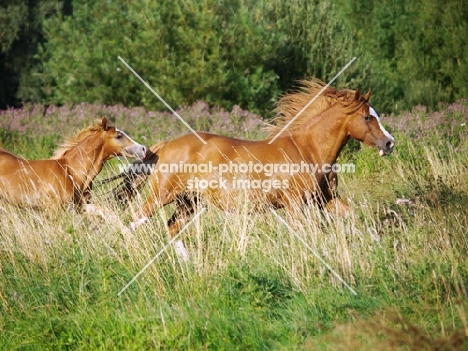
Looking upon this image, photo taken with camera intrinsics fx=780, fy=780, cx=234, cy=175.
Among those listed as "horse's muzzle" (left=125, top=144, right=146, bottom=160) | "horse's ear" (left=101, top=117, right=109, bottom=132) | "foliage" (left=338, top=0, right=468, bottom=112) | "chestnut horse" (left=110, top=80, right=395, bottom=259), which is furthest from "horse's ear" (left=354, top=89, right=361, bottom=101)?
"foliage" (left=338, top=0, right=468, bottom=112)

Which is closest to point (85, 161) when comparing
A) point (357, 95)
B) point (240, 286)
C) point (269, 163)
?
point (269, 163)

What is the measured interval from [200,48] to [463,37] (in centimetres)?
896

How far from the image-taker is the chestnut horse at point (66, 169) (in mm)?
9352

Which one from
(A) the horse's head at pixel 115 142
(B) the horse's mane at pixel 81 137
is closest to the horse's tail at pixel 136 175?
(A) the horse's head at pixel 115 142

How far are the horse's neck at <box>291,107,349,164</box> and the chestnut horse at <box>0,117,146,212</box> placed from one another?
1944mm

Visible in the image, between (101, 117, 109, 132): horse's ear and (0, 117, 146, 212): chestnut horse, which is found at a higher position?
(101, 117, 109, 132): horse's ear

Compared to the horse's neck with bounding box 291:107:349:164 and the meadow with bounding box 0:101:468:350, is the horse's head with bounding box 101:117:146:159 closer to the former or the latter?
the meadow with bounding box 0:101:468:350

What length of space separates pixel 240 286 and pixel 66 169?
4.09 metres

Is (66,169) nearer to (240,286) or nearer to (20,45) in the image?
(240,286)

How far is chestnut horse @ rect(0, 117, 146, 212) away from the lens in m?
9.35

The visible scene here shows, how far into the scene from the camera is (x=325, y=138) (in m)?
8.88

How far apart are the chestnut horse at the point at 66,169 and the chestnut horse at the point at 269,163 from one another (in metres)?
0.57

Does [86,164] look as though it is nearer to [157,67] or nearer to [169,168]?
[169,168]

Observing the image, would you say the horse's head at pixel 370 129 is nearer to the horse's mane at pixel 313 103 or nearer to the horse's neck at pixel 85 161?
the horse's mane at pixel 313 103
